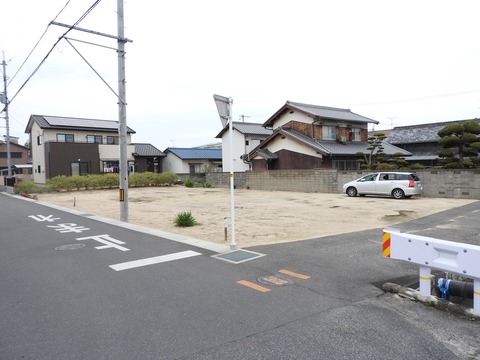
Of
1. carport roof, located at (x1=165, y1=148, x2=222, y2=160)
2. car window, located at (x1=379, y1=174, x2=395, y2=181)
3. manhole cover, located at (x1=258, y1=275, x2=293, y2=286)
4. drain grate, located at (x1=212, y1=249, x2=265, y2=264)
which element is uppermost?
carport roof, located at (x1=165, y1=148, x2=222, y2=160)

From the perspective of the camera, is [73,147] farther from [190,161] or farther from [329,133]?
[329,133]

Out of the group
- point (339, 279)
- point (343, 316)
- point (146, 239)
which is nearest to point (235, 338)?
point (343, 316)

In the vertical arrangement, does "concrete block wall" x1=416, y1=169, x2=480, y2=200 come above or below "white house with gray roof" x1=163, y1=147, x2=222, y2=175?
below

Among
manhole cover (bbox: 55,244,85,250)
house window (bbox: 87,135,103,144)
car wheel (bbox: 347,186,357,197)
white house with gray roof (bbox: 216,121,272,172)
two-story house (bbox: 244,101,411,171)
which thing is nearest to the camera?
manhole cover (bbox: 55,244,85,250)

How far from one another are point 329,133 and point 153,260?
2611 cm

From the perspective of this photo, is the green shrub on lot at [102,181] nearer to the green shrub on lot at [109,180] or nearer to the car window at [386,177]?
the green shrub on lot at [109,180]

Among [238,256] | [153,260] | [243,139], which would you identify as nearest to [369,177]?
[238,256]

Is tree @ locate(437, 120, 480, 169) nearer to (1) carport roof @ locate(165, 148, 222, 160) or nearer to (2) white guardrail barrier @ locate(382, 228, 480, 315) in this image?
(2) white guardrail barrier @ locate(382, 228, 480, 315)

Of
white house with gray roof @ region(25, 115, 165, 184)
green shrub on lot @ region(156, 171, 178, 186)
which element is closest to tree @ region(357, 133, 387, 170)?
green shrub on lot @ region(156, 171, 178, 186)

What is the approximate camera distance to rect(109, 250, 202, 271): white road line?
6156 mm

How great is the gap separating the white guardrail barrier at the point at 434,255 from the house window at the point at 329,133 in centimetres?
2598

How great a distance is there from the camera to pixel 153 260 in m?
6.54

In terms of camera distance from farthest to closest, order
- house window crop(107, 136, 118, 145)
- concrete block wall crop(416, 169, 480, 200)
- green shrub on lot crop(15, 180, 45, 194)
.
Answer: house window crop(107, 136, 118, 145)
green shrub on lot crop(15, 180, 45, 194)
concrete block wall crop(416, 169, 480, 200)

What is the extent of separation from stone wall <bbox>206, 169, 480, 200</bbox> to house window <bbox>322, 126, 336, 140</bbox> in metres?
6.46
